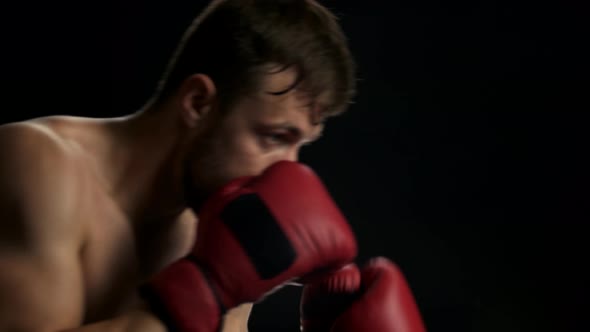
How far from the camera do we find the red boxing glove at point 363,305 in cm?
133

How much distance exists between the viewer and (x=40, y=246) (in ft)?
3.63

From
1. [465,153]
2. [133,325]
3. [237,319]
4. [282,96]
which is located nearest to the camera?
[133,325]

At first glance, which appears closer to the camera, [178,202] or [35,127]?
[35,127]

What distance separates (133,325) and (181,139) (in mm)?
374

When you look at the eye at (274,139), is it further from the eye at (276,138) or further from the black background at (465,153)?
the black background at (465,153)

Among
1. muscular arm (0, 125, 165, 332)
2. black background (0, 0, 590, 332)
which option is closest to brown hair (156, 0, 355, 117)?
muscular arm (0, 125, 165, 332)

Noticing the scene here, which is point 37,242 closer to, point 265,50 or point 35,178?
point 35,178

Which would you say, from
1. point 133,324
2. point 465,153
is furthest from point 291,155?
point 465,153

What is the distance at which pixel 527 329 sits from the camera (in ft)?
8.75

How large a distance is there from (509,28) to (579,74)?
279mm

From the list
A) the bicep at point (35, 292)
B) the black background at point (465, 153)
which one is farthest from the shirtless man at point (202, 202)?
the black background at point (465, 153)

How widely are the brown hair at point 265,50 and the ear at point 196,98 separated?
0.06 ft

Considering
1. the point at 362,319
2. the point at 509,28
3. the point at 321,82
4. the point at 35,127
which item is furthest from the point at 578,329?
the point at 35,127

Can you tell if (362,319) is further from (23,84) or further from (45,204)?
(23,84)
